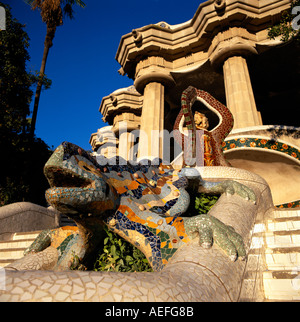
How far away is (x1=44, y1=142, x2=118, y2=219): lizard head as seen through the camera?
7.57 feet

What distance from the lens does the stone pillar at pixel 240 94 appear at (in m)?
10.8

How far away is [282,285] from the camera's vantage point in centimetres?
290

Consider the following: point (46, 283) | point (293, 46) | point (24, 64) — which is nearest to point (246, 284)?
point (46, 283)

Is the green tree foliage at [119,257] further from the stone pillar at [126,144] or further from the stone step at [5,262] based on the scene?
the stone pillar at [126,144]

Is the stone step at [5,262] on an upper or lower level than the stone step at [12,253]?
lower

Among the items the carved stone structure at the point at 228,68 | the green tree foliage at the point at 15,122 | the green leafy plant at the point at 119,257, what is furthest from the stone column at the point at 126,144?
the green leafy plant at the point at 119,257

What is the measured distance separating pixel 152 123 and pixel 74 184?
37.9 ft

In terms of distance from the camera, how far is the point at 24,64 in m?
12.1

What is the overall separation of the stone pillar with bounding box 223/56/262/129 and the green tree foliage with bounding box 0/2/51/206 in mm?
8786

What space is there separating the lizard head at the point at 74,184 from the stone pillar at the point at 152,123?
33.7ft

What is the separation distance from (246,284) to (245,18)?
1301 cm

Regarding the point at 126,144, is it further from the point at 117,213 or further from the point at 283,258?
the point at 117,213

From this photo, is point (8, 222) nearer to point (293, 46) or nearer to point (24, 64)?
point (24, 64)

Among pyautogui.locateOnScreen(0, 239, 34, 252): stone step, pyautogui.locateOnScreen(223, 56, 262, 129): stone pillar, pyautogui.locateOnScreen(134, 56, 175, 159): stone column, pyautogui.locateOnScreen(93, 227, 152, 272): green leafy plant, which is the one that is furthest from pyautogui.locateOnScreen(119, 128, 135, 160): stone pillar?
pyautogui.locateOnScreen(93, 227, 152, 272): green leafy plant
